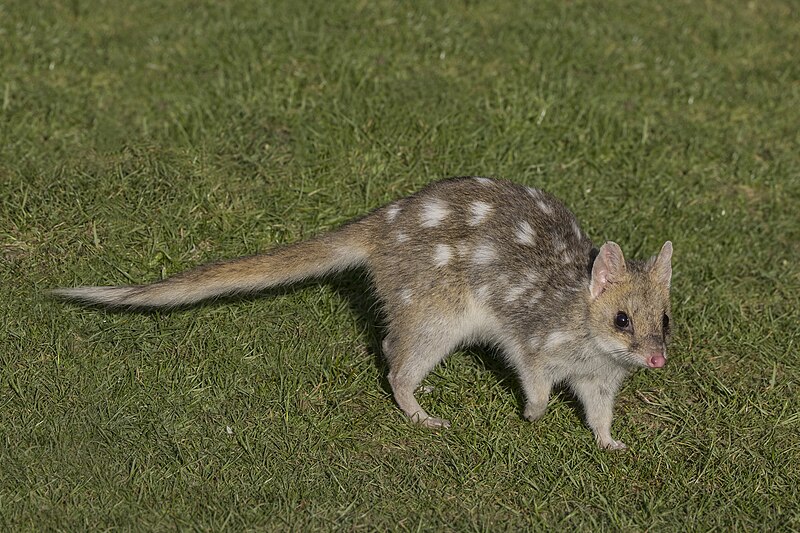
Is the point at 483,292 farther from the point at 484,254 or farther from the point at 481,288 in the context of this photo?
the point at 484,254

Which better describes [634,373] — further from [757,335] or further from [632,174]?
[632,174]

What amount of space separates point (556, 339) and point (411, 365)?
732 millimetres

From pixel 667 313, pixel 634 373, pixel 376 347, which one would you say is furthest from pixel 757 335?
pixel 376 347

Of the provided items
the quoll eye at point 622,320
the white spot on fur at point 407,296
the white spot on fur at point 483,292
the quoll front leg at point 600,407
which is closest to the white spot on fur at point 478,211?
the white spot on fur at point 483,292

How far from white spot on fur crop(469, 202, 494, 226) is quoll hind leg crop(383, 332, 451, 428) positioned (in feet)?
2.14

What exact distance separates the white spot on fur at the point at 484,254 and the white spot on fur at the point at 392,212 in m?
0.46

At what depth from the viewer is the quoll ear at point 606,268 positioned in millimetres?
4902

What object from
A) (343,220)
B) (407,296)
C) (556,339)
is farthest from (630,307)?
(343,220)

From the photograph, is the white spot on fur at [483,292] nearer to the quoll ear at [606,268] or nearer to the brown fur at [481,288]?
the brown fur at [481,288]

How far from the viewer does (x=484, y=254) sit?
5.17 m

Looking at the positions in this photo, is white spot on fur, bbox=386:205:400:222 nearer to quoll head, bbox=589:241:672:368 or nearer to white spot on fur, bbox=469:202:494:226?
white spot on fur, bbox=469:202:494:226

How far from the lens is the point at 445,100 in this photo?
7.53m

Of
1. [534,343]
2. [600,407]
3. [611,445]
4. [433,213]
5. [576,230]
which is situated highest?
[433,213]

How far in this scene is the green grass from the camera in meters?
4.79
